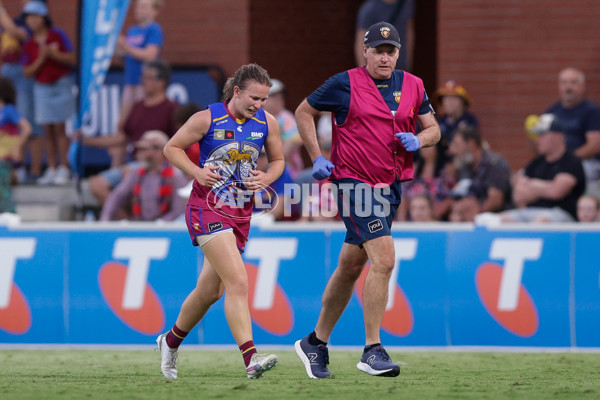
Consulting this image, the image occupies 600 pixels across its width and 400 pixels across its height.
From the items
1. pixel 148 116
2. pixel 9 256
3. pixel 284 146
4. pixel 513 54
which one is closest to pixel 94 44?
pixel 148 116

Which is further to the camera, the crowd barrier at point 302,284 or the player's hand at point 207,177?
the crowd barrier at point 302,284

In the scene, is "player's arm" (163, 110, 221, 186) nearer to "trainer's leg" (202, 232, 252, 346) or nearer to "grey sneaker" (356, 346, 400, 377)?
"trainer's leg" (202, 232, 252, 346)

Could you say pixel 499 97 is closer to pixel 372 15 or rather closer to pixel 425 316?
pixel 372 15

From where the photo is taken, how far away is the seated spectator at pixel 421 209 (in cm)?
1138

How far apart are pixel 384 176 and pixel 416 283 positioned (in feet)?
9.88

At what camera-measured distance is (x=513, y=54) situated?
47.1 feet

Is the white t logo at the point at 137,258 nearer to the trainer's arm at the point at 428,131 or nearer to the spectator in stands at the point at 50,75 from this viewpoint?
the spectator in stands at the point at 50,75

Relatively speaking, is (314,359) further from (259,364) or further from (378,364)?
(259,364)

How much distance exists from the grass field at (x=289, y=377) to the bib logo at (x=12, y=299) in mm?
461

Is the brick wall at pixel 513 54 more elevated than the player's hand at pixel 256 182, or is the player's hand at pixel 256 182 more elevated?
the brick wall at pixel 513 54

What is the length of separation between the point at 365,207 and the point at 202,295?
123 cm

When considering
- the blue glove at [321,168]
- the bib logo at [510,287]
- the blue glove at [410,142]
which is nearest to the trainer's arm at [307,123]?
the blue glove at [321,168]

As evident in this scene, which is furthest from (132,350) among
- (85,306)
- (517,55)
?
(517,55)

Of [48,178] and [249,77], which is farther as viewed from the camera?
[48,178]
